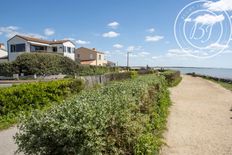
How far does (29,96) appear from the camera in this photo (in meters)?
10.3

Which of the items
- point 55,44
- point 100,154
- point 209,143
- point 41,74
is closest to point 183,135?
point 209,143

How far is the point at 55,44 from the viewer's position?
50.5 meters

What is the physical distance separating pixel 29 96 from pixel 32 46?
38660mm

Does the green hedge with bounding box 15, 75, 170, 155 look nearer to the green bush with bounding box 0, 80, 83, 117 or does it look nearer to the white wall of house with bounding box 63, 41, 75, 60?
the green bush with bounding box 0, 80, 83, 117

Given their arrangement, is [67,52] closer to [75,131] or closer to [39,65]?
[39,65]

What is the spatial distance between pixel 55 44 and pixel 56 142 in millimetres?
48966

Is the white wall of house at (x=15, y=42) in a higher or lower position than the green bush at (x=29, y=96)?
higher

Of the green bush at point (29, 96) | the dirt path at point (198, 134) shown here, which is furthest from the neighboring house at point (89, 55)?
the dirt path at point (198, 134)

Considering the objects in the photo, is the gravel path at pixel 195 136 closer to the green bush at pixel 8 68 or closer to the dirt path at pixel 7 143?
the dirt path at pixel 7 143

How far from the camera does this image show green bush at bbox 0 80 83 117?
9492 mm

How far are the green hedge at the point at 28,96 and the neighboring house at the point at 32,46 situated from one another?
35716 mm

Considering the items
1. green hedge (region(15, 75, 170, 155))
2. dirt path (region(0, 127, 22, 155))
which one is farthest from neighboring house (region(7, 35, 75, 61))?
green hedge (region(15, 75, 170, 155))

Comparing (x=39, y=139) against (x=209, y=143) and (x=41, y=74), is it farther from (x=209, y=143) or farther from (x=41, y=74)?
(x=41, y=74)

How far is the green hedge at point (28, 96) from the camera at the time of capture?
9.44 meters
